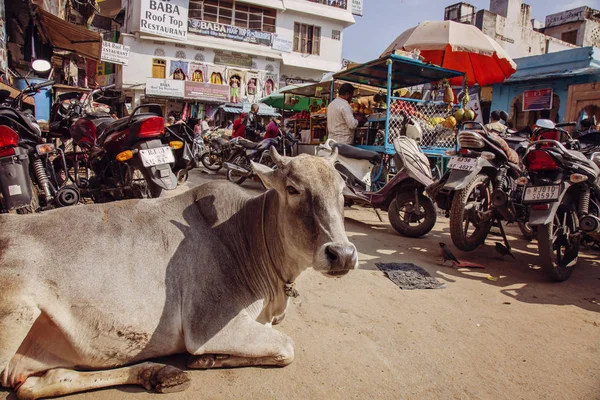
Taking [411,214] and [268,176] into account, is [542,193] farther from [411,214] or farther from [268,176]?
[268,176]

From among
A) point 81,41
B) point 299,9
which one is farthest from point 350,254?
point 299,9

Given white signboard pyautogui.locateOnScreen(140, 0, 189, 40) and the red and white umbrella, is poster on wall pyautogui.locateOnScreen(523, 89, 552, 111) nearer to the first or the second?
the red and white umbrella

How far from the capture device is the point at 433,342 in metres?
2.93

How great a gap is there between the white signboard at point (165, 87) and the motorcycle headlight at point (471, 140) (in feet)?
85.3

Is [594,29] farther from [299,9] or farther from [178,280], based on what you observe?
[178,280]

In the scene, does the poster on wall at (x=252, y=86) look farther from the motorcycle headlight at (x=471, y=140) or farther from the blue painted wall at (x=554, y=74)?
the motorcycle headlight at (x=471, y=140)

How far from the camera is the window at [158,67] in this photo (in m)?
29.1

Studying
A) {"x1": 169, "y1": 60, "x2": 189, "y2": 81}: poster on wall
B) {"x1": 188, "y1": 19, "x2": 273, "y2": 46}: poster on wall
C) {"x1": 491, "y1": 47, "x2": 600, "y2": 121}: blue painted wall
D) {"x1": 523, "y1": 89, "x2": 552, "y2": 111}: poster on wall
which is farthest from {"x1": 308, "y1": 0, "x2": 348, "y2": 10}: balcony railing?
{"x1": 523, "y1": 89, "x2": 552, "y2": 111}: poster on wall

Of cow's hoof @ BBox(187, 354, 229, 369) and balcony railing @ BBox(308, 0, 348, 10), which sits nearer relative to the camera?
cow's hoof @ BBox(187, 354, 229, 369)

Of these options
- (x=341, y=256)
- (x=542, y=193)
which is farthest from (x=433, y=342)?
(x=542, y=193)

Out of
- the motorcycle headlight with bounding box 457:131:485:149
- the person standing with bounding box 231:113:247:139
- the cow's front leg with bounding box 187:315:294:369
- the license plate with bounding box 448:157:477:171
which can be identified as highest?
the person standing with bounding box 231:113:247:139

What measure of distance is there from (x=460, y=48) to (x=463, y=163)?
5.46 metres

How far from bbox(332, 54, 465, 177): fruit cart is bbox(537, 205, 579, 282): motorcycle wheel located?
3.64 m

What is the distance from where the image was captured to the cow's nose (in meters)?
2.14
